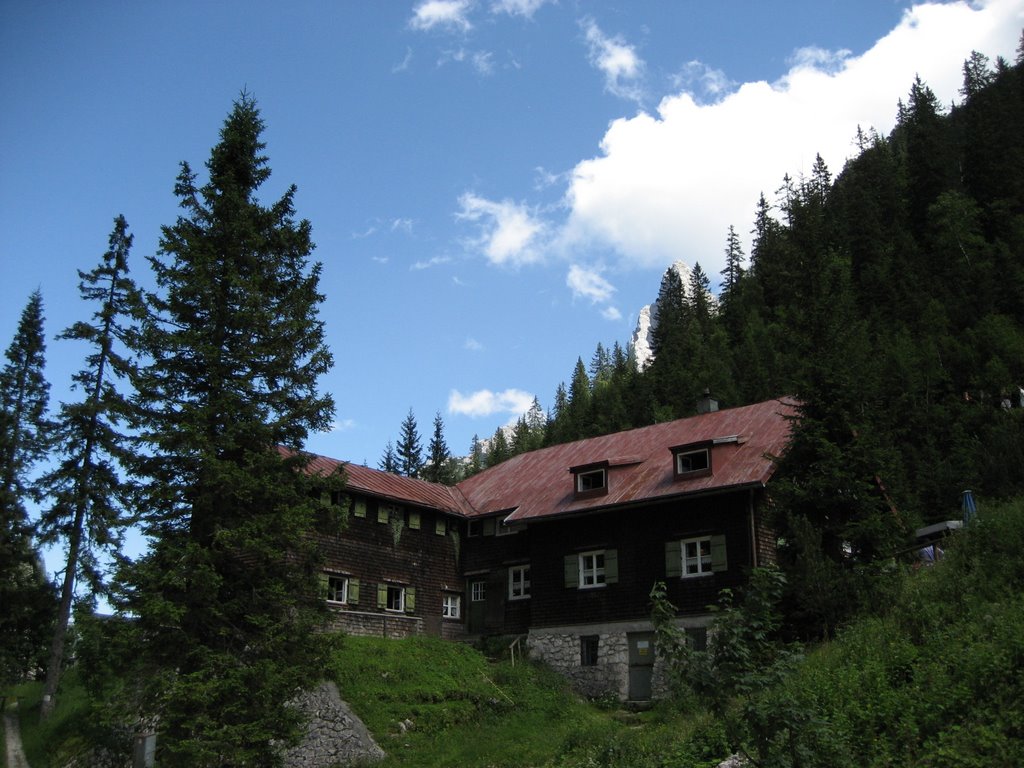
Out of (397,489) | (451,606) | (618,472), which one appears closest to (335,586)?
(397,489)

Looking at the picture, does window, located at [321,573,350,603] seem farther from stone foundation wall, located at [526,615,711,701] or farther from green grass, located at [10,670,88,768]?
green grass, located at [10,670,88,768]

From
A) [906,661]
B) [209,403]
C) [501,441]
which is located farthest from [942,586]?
[501,441]

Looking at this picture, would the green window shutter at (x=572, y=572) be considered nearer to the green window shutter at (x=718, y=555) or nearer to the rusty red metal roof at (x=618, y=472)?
the rusty red metal roof at (x=618, y=472)

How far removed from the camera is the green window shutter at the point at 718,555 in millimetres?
30562

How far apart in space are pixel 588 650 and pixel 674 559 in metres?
4.62

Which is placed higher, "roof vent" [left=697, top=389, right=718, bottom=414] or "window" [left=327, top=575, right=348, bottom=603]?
"roof vent" [left=697, top=389, right=718, bottom=414]

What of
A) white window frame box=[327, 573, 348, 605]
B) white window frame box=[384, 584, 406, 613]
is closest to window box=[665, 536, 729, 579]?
white window frame box=[384, 584, 406, 613]

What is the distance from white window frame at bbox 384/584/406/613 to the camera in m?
36.3

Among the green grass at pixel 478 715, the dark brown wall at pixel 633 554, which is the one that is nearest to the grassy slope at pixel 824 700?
the green grass at pixel 478 715

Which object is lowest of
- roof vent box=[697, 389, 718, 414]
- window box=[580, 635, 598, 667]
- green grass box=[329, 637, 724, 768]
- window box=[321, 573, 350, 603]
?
green grass box=[329, 637, 724, 768]

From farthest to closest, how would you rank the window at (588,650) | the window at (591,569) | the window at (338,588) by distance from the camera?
the window at (338,588) → the window at (591,569) → the window at (588,650)

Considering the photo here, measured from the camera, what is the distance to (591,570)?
112 ft

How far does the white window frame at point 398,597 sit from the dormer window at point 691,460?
11891 mm

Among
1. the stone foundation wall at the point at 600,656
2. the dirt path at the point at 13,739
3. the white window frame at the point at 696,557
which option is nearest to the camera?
the dirt path at the point at 13,739
